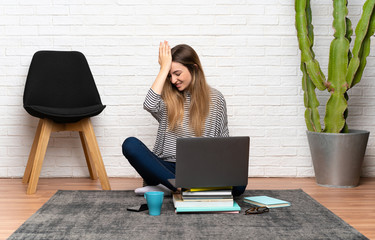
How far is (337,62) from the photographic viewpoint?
10.1ft

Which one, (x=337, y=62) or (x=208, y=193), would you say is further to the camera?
(x=337, y=62)

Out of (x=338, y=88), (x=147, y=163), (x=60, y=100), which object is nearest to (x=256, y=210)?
(x=147, y=163)

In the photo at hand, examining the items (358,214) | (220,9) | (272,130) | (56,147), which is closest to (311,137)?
(272,130)

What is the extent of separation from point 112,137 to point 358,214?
5.86 feet

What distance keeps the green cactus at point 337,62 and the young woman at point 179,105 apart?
807 millimetres

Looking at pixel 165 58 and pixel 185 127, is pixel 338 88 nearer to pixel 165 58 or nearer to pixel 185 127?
pixel 185 127

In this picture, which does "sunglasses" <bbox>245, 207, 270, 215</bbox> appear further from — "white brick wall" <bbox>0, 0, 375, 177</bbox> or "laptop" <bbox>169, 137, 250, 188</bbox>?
"white brick wall" <bbox>0, 0, 375, 177</bbox>

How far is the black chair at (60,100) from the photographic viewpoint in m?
2.82

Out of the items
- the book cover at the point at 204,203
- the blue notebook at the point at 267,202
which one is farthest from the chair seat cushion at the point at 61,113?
the blue notebook at the point at 267,202

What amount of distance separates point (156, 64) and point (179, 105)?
79 centimetres

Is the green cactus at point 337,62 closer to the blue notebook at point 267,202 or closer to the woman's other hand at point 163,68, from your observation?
the blue notebook at point 267,202

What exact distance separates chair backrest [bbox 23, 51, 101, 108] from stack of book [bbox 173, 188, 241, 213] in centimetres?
115

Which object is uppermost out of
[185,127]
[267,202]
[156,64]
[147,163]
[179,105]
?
[156,64]

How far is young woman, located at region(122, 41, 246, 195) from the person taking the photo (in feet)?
8.47
